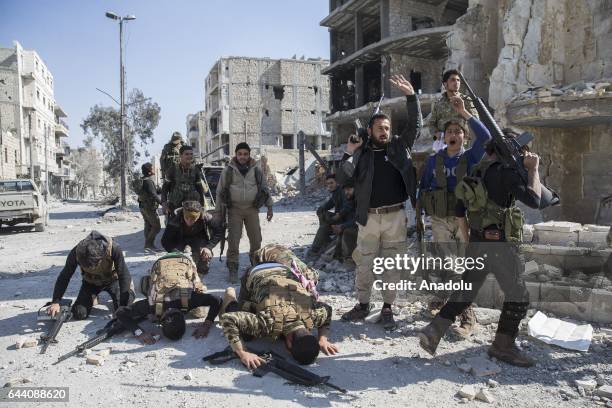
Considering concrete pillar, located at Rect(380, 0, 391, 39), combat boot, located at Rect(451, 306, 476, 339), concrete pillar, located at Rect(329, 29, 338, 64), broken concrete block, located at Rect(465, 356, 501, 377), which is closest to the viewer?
broken concrete block, located at Rect(465, 356, 501, 377)

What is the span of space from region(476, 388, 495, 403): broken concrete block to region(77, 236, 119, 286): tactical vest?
10.8 ft

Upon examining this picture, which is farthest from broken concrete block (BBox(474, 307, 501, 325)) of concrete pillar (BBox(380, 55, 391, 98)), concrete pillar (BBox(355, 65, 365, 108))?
concrete pillar (BBox(355, 65, 365, 108))

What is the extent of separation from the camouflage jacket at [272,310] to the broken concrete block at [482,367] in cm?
110

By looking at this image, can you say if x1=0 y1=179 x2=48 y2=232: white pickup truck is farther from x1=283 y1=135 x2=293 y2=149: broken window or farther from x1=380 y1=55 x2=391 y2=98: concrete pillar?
x1=283 y1=135 x2=293 y2=149: broken window

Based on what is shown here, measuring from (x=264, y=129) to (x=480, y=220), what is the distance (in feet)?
132

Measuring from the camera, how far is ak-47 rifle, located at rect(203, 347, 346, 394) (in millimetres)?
2760

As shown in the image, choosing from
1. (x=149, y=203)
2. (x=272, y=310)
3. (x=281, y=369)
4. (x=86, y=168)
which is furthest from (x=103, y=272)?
(x=86, y=168)

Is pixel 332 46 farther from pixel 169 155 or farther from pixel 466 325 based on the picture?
pixel 466 325

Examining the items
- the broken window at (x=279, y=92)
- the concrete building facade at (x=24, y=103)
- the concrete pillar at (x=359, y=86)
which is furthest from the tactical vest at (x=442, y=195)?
the broken window at (x=279, y=92)

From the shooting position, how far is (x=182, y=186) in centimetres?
651

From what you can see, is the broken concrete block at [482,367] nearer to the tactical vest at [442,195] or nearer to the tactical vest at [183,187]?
the tactical vest at [442,195]

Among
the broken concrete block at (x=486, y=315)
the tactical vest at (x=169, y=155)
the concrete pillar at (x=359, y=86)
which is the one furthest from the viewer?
the concrete pillar at (x=359, y=86)

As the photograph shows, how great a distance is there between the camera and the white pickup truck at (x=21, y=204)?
36.0 feet

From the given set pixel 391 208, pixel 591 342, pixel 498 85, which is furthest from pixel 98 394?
pixel 498 85
